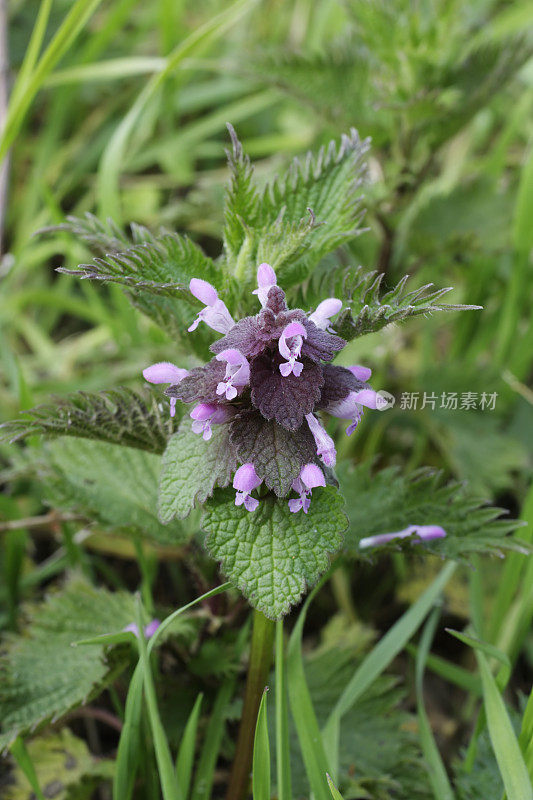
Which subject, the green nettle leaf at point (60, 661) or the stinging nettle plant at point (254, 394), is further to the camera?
the green nettle leaf at point (60, 661)

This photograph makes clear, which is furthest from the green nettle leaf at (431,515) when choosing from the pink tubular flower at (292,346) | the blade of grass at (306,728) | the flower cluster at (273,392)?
the pink tubular flower at (292,346)

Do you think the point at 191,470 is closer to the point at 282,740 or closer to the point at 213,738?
the point at 282,740

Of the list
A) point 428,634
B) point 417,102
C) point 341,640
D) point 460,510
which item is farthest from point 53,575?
point 417,102

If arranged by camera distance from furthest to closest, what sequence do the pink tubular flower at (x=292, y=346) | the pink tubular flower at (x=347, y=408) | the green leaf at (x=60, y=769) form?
the green leaf at (x=60, y=769) → the pink tubular flower at (x=347, y=408) → the pink tubular flower at (x=292, y=346)

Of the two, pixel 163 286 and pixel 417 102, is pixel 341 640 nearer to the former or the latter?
pixel 163 286

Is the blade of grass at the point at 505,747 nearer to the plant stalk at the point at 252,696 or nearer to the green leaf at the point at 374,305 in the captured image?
the plant stalk at the point at 252,696
